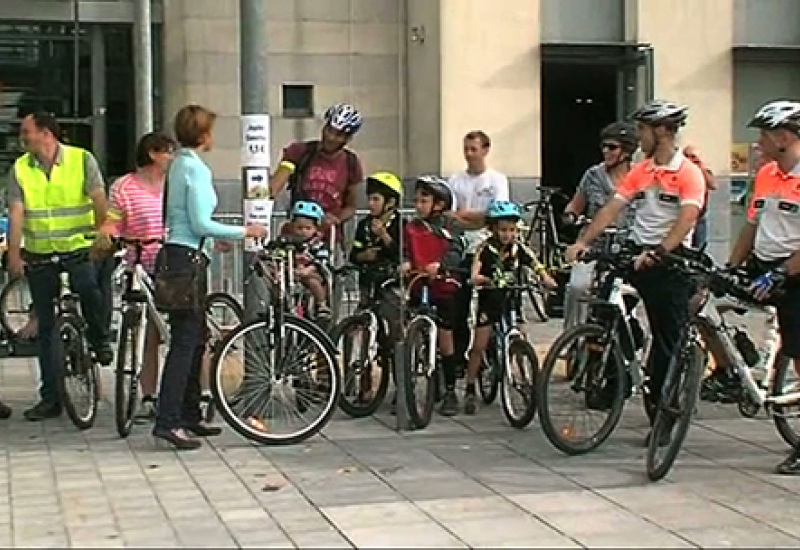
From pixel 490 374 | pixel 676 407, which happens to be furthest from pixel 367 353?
pixel 676 407

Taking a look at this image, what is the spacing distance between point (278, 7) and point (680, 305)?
9280 mm

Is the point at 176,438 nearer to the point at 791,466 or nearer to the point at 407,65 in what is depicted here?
the point at 791,466

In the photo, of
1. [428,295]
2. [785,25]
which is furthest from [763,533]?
[785,25]

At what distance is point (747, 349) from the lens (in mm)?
7621

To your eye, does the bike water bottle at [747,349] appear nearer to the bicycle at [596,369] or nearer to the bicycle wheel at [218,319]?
the bicycle at [596,369]

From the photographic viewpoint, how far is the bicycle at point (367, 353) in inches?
328

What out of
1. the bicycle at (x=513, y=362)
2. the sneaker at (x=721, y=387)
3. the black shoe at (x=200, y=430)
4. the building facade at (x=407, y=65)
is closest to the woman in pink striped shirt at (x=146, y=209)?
the black shoe at (x=200, y=430)

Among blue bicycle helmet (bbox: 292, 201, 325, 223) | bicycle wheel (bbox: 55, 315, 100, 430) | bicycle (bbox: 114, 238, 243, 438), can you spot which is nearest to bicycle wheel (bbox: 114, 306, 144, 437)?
bicycle (bbox: 114, 238, 243, 438)

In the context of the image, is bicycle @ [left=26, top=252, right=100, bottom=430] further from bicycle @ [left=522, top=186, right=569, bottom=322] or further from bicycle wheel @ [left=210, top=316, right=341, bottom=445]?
bicycle @ [left=522, top=186, right=569, bottom=322]

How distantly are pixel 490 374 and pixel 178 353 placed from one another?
7.26 ft

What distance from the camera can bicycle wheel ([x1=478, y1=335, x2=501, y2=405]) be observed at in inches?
332

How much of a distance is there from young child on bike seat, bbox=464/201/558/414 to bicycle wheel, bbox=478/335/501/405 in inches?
3.0

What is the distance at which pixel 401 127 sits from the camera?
1623 cm

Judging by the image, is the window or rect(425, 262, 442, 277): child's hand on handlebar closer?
rect(425, 262, 442, 277): child's hand on handlebar
